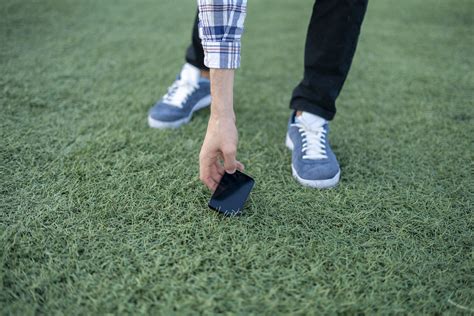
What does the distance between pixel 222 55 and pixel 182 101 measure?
0.68 metres

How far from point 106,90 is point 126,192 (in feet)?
2.55

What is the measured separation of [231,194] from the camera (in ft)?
3.25

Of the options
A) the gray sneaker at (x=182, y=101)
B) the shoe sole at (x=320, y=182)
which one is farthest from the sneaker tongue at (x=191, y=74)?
the shoe sole at (x=320, y=182)

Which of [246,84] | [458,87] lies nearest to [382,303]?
[246,84]

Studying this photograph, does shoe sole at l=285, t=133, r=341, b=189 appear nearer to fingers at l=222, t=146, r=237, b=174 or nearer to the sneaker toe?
fingers at l=222, t=146, r=237, b=174

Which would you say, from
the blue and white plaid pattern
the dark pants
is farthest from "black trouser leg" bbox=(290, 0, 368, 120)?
the blue and white plaid pattern

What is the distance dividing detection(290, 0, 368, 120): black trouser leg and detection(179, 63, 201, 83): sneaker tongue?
476 millimetres

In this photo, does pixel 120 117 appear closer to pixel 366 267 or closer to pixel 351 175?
pixel 351 175

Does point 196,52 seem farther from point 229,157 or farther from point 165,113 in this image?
point 229,157

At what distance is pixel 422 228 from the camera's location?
1.01 meters

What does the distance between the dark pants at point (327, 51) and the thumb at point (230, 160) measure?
0.49 metres

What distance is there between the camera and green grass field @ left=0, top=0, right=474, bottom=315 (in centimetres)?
80

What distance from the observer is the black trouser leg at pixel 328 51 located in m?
1.16

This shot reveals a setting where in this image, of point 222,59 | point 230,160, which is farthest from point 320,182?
point 222,59
